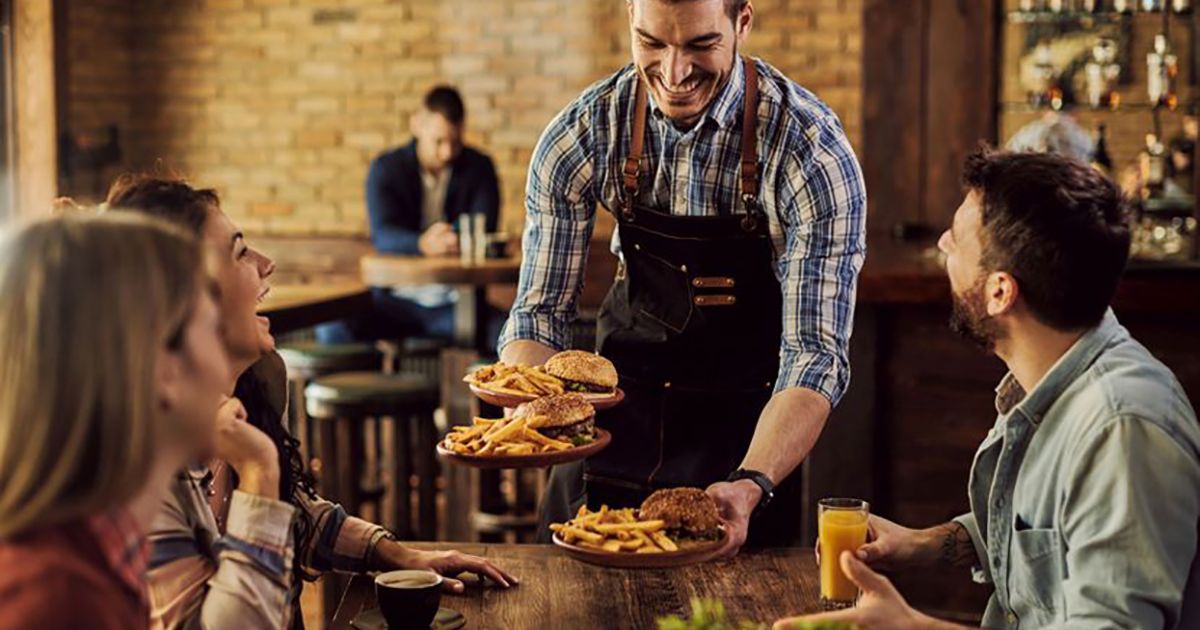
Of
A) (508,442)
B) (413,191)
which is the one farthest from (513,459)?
(413,191)

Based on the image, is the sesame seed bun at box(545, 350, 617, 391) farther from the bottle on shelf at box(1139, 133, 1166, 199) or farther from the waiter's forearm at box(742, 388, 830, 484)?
the bottle on shelf at box(1139, 133, 1166, 199)

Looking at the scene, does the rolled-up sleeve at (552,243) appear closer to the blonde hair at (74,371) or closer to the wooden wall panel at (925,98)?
the blonde hair at (74,371)

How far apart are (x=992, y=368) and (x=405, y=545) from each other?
2.73 metres

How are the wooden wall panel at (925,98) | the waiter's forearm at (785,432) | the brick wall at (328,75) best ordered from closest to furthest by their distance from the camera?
the waiter's forearm at (785,432)
the wooden wall panel at (925,98)
the brick wall at (328,75)

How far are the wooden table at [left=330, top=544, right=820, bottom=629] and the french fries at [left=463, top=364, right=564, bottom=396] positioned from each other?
0.87 feet

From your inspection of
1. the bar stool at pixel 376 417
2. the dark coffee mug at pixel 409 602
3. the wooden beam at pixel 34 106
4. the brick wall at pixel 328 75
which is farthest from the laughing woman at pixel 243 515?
the wooden beam at pixel 34 106

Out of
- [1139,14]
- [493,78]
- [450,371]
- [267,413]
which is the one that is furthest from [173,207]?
[493,78]

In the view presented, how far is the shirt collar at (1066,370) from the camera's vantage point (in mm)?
2166

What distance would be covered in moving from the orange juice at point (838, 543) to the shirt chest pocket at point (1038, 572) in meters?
0.23

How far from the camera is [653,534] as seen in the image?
220 centimetres

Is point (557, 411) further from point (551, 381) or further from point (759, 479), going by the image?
point (759, 479)

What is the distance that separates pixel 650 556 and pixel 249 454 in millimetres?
551

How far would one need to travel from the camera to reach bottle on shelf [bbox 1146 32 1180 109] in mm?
5699

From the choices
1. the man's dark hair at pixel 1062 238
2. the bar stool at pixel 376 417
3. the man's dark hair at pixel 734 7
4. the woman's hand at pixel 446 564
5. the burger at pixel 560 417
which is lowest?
the bar stool at pixel 376 417
